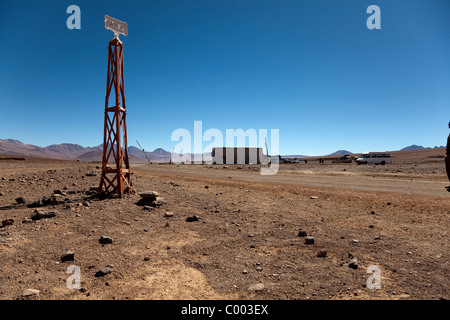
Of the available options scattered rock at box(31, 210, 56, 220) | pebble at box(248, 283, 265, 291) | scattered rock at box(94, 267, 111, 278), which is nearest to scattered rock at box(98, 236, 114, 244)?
scattered rock at box(94, 267, 111, 278)

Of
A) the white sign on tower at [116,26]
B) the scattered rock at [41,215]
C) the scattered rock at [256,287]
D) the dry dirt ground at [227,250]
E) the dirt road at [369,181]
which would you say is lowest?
the scattered rock at [256,287]

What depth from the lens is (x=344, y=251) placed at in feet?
20.2

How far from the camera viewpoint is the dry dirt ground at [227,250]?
4.53 metres

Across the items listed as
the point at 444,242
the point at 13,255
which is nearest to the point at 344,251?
the point at 444,242

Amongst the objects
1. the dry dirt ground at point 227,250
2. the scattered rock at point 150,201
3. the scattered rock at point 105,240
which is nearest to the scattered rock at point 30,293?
the dry dirt ground at point 227,250

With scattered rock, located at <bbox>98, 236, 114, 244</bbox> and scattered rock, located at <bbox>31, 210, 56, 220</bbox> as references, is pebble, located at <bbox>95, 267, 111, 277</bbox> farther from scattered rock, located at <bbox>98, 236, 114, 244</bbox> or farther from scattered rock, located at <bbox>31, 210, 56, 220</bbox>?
scattered rock, located at <bbox>31, 210, 56, 220</bbox>

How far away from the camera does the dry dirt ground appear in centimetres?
453

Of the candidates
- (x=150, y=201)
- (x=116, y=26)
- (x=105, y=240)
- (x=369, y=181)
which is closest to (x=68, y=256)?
(x=105, y=240)

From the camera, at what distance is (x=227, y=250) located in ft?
21.0

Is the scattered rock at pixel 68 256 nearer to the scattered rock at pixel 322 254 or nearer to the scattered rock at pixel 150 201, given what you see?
the scattered rock at pixel 150 201

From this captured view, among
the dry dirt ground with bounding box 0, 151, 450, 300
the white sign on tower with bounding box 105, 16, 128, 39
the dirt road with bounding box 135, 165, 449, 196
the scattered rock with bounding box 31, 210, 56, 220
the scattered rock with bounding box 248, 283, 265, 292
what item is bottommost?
the scattered rock with bounding box 248, 283, 265, 292
